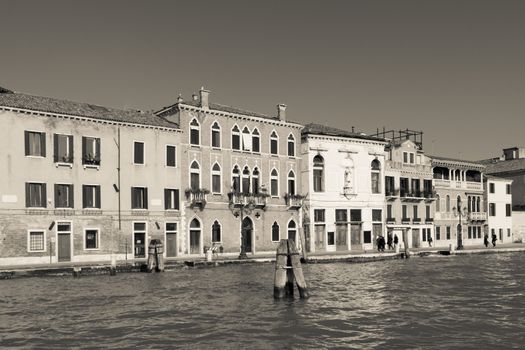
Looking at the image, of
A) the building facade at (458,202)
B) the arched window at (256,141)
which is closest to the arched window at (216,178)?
the arched window at (256,141)

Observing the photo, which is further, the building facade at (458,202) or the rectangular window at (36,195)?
the building facade at (458,202)

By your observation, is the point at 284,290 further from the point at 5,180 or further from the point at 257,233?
the point at 257,233

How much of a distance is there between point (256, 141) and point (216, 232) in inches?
270

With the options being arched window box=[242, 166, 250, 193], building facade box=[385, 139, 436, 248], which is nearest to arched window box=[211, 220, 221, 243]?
arched window box=[242, 166, 250, 193]

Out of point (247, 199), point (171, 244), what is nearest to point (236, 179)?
point (247, 199)

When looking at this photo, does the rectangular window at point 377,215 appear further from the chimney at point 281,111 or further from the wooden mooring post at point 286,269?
the wooden mooring post at point 286,269

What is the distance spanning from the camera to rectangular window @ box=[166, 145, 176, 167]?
38.8 m

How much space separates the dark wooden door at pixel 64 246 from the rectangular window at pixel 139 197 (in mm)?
4229

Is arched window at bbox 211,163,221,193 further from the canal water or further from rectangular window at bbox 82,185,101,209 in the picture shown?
the canal water

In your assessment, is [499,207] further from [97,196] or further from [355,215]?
[97,196]

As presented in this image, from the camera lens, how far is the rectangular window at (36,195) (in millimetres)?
33188

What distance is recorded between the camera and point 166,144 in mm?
38656

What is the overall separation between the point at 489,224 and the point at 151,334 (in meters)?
49.0

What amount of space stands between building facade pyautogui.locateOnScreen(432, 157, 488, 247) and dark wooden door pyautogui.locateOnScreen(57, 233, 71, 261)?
31812 millimetres
